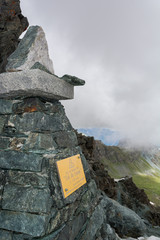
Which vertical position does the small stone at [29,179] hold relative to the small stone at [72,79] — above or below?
below

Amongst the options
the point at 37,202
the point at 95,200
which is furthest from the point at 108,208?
the point at 37,202

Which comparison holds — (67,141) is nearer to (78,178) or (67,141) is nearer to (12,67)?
(78,178)

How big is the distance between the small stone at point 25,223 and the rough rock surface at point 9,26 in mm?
21471

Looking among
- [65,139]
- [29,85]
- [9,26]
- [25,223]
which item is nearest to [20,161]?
[25,223]

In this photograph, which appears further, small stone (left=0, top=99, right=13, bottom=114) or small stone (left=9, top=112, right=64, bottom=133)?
small stone (left=0, top=99, right=13, bottom=114)

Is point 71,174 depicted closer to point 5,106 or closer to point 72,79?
point 5,106

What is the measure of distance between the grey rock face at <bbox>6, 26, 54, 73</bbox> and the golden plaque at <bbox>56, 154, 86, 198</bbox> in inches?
126

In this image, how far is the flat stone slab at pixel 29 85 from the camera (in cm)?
431

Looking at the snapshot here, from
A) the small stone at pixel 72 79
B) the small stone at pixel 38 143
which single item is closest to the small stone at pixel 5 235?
the small stone at pixel 38 143

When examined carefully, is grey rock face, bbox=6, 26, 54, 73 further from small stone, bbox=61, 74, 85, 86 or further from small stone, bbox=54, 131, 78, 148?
small stone, bbox=54, 131, 78, 148

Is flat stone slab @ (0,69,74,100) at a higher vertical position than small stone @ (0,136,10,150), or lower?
higher

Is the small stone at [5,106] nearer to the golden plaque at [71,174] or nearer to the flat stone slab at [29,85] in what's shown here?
the flat stone slab at [29,85]

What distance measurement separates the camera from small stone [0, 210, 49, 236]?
3.39m

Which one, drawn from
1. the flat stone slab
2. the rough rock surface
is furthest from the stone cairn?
the rough rock surface
